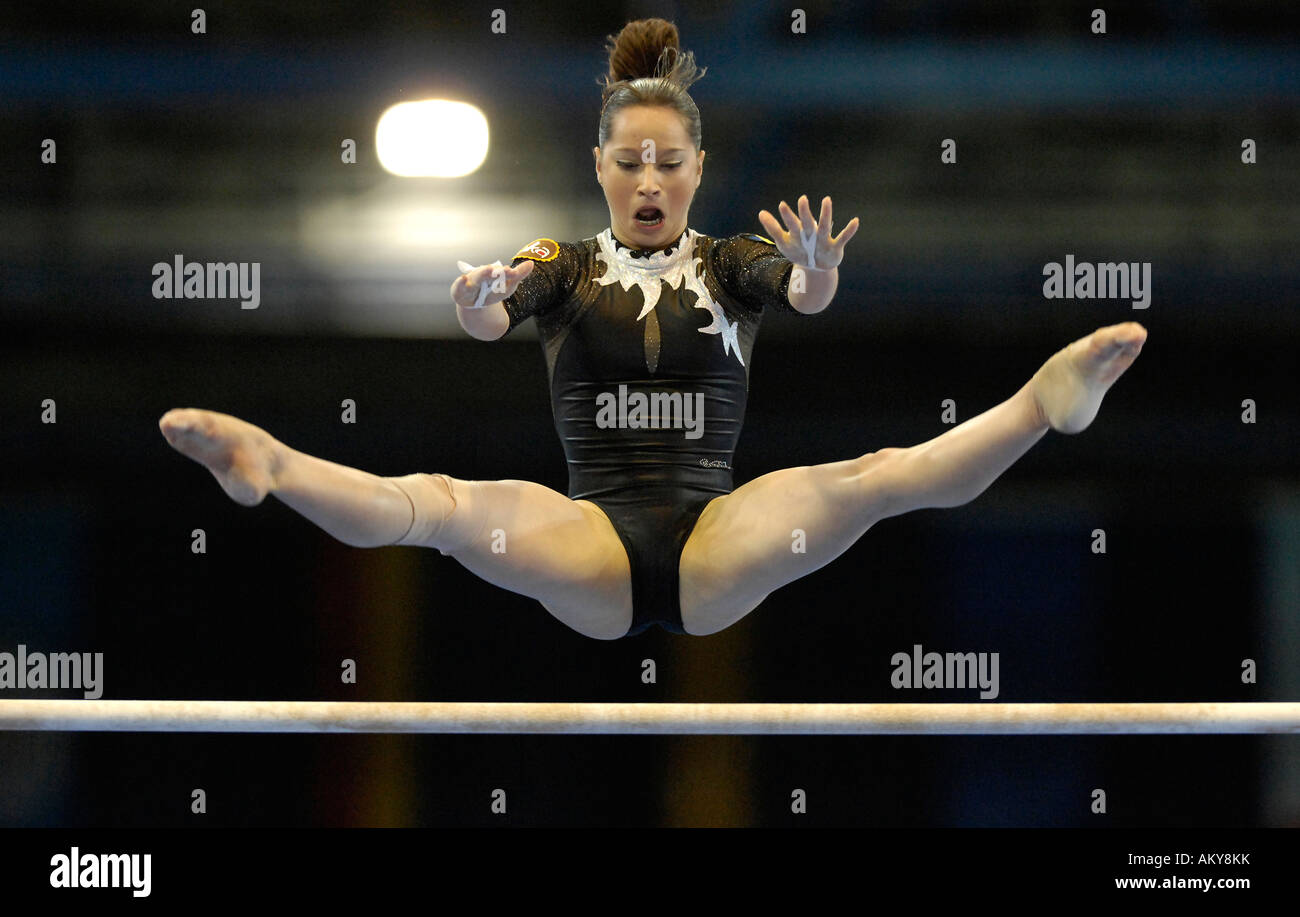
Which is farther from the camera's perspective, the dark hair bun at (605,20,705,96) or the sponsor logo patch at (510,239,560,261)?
the dark hair bun at (605,20,705,96)

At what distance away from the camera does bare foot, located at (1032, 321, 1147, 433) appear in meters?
1.99

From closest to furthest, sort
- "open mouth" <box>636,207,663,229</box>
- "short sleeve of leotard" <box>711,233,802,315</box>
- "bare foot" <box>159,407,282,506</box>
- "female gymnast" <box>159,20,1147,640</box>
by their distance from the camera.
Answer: "bare foot" <box>159,407,282,506</box>, "female gymnast" <box>159,20,1147,640</box>, "short sleeve of leotard" <box>711,233,802,315</box>, "open mouth" <box>636,207,663,229</box>

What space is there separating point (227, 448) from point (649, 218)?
1191 mm

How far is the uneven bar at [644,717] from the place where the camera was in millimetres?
2709

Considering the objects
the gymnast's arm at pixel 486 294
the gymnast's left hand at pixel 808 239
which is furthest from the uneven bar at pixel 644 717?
the gymnast's left hand at pixel 808 239

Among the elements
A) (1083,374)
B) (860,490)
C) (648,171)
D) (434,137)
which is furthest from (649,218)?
(434,137)

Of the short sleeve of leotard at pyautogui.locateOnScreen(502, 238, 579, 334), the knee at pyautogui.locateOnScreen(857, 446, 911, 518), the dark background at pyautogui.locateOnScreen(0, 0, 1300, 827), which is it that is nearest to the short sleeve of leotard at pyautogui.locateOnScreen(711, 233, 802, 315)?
the short sleeve of leotard at pyautogui.locateOnScreen(502, 238, 579, 334)

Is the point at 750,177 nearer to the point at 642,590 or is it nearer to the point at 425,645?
the point at 425,645

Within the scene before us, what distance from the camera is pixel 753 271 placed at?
105 inches

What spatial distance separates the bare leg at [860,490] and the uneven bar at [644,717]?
28 cm

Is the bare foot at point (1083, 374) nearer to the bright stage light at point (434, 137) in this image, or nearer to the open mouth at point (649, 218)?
the open mouth at point (649, 218)

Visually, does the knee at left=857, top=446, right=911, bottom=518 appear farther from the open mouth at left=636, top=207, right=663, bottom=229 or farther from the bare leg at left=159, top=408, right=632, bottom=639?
the open mouth at left=636, top=207, right=663, bottom=229
